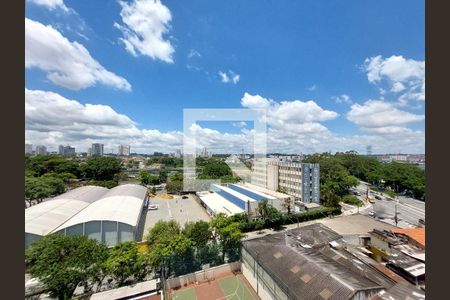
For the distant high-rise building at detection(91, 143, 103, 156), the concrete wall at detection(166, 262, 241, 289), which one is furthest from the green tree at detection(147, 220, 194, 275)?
the distant high-rise building at detection(91, 143, 103, 156)

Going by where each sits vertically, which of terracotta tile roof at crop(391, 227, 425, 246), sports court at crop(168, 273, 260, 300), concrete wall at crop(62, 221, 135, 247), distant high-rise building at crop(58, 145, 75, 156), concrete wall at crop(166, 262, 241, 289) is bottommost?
sports court at crop(168, 273, 260, 300)

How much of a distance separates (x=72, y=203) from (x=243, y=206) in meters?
11.2

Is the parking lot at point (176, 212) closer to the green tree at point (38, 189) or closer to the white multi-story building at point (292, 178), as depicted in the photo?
the green tree at point (38, 189)

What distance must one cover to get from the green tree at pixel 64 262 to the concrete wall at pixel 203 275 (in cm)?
247

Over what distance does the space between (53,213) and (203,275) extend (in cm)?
901

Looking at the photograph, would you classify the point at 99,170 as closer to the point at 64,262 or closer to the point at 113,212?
the point at 113,212

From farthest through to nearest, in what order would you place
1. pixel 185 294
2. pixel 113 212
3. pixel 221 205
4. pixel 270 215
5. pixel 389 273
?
pixel 221 205, pixel 270 215, pixel 113 212, pixel 185 294, pixel 389 273

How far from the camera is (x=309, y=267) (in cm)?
505

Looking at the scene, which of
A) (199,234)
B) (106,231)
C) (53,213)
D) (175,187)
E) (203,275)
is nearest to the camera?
(203,275)

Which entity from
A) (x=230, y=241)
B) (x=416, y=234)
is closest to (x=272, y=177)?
(x=416, y=234)

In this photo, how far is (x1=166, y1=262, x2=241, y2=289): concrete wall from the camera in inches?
254

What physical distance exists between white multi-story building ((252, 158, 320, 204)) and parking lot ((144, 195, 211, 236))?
27.0ft

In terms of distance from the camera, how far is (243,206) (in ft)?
43.8

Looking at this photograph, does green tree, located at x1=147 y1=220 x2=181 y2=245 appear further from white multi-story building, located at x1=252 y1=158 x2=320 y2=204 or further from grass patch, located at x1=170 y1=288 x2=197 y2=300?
white multi-story building, located at x1=252 y1=158 x2=320 y2=204
